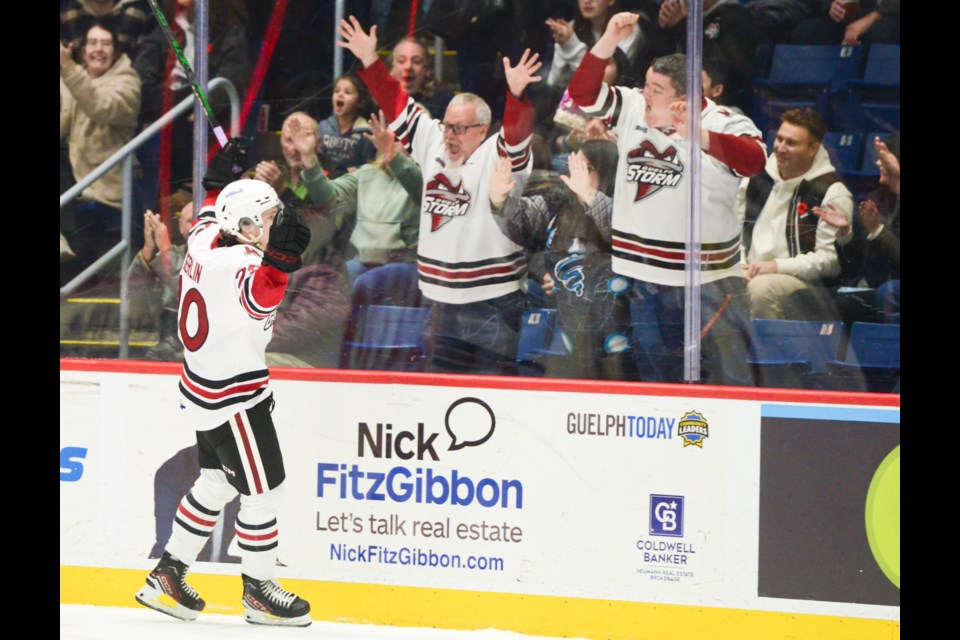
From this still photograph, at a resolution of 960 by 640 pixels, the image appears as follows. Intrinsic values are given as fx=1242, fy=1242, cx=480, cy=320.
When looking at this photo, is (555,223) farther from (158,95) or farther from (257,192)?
(158,95)

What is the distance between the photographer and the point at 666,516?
3932 millimetres

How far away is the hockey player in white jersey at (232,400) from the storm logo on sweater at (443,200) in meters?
0.50

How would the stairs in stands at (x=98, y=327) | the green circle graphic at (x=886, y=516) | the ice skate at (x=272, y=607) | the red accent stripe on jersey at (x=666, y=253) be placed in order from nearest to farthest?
the green circle graphic at (x=886, y=516) < the red accent stripe on jersey at (x=666, y=253) < the ice skate at (x=272, y=607) < the stairs in stands at (x=98, y=327)

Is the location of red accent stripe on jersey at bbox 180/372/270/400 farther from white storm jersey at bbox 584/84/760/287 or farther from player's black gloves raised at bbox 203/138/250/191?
white storm jersey at bbox 584/84/760/287

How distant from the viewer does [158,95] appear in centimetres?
439

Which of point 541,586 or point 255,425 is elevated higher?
point 255,425

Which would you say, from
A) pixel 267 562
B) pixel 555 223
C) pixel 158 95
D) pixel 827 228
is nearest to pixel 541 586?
pixel 267 562

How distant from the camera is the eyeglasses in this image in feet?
13.7

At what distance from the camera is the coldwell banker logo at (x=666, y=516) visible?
12.9 feet

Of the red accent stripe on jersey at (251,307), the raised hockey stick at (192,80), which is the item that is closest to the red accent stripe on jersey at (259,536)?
the red accent stripe on jersey at (251,307)

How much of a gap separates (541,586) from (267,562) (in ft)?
2.98

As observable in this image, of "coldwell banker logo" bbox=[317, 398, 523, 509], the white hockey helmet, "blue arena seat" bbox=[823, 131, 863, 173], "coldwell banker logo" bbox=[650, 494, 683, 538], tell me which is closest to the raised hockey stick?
the white hockey helmet

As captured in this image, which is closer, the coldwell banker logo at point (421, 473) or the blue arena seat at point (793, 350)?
the blue arena seat at point (793, 350)

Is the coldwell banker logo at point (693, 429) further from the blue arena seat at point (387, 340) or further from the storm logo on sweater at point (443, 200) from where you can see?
the storm logo on sweater at point (443, 200)
